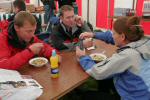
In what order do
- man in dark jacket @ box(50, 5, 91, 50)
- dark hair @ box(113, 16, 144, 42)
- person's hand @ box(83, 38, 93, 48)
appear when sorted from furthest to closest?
man in dark jacket @ box(50, 5, 91, 50) → person's hand @ box(83, 38, 93, 48) → dark hair @ box(113, 16, 144, 42)

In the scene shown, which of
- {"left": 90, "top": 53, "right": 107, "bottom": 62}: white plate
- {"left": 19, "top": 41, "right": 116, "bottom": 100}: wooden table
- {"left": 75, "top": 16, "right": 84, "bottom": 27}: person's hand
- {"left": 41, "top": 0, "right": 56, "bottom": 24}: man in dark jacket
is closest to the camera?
{"left": 19, "top": 41, "right": 116, "bottom": 100}: wooden table

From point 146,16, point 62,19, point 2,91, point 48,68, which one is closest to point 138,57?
point 48,68

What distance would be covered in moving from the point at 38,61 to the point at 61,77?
1.16ft

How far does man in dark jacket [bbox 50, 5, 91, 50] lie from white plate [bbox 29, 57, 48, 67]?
0.50 m

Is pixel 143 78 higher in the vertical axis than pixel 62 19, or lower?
lower

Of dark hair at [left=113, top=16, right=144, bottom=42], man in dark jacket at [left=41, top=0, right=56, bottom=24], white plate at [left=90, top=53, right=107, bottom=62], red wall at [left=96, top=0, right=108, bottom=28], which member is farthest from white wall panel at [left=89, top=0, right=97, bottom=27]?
dark hair at [left=113, top=16, right=144, bottom=42]

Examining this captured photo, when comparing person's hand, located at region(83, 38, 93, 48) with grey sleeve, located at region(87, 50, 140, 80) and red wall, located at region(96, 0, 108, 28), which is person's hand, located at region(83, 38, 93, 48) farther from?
red wall, located at region(96, 0, 108, 28)

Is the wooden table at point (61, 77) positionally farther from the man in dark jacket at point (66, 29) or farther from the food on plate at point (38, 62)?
the man in dark jacket at point (66, 29)

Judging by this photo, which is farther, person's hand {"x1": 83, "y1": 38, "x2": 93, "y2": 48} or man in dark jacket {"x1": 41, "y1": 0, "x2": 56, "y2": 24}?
man in dark jacket {"x1": 41, "y1": 0, "x2": 56, "y2": 24}

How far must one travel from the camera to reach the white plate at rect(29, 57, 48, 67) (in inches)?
77.2

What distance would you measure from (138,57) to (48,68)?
2.47ft

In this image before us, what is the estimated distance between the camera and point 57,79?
1733 mm

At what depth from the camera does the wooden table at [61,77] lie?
154 cm

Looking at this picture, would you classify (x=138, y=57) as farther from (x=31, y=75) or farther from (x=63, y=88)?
(x=31, y=75)
